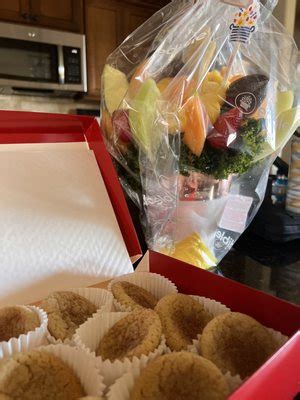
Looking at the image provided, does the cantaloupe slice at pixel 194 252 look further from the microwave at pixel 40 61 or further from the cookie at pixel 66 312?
the microwave at pixel 40 61

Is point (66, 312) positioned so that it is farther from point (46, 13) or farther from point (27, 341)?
point (46, 13)

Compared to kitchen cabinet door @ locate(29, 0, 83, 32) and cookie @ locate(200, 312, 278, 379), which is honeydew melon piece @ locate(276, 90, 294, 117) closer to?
cookie @ locate(200, 312, 278, 379)

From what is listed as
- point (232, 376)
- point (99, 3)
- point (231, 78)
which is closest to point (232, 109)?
point (231, 78)

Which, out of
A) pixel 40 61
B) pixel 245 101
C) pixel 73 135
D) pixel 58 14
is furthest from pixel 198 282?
pixel 58 14

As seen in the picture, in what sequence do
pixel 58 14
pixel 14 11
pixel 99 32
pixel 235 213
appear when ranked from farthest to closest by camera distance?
pixel 99 32 < pixel 58 14 < pixel 14 11 < pixel 235 213

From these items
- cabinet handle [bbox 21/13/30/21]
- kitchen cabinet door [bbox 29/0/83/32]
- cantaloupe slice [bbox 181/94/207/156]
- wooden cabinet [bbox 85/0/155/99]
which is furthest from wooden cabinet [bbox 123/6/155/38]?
cantaloupe slice [bbox 181/94/207/156]

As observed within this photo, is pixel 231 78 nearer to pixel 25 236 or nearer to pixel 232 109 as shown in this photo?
pixel 232 109
